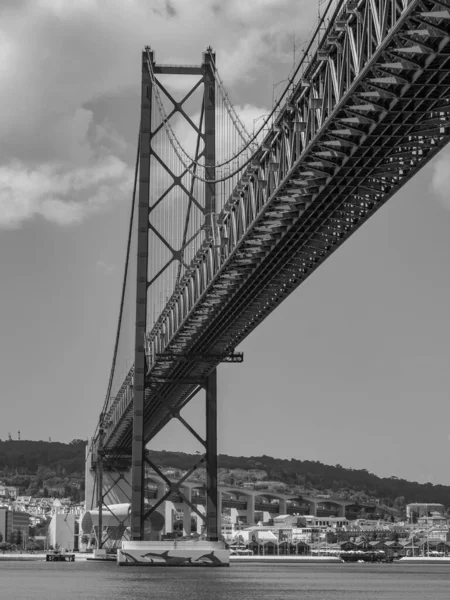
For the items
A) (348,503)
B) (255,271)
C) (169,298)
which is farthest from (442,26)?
(348,503)

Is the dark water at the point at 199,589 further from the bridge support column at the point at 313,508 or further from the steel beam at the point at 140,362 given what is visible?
the bridge support column at the point at 313,508

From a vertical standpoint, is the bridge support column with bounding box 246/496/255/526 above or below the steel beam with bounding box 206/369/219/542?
above

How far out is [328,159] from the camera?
24.1 m

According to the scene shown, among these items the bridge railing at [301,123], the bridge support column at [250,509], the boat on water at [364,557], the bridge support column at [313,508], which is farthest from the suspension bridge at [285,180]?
the bridge support column at [313,508]

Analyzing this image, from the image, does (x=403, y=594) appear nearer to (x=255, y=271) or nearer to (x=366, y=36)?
(x=255, y=271)

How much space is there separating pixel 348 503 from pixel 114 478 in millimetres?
102432

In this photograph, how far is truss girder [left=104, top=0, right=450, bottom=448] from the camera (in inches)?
725

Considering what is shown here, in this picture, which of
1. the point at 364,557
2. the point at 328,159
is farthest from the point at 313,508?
the point at 328,159

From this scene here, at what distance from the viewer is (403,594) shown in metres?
35.7

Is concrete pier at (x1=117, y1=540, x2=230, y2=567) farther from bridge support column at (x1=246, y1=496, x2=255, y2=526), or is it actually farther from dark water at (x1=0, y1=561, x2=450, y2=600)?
bridge support column at (x1=246, y1=496, x2=255, y2=526)

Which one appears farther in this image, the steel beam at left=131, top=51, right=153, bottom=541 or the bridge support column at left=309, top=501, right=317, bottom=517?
the bridge support column at left=309, top=501, right=317, bottom=517

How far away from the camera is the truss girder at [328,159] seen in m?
18.4

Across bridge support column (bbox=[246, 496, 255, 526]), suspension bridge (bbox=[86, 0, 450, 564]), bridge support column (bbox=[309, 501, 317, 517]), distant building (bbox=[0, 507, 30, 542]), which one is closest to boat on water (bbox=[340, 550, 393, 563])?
Answer: suspension bridge (bbox=[86, 0, 450, 564])

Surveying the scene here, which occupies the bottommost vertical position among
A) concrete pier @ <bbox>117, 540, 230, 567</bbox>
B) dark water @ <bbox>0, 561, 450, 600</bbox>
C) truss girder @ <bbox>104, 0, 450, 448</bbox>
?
dark water @ <bbox>0, 561, 450, 600</bbox>
